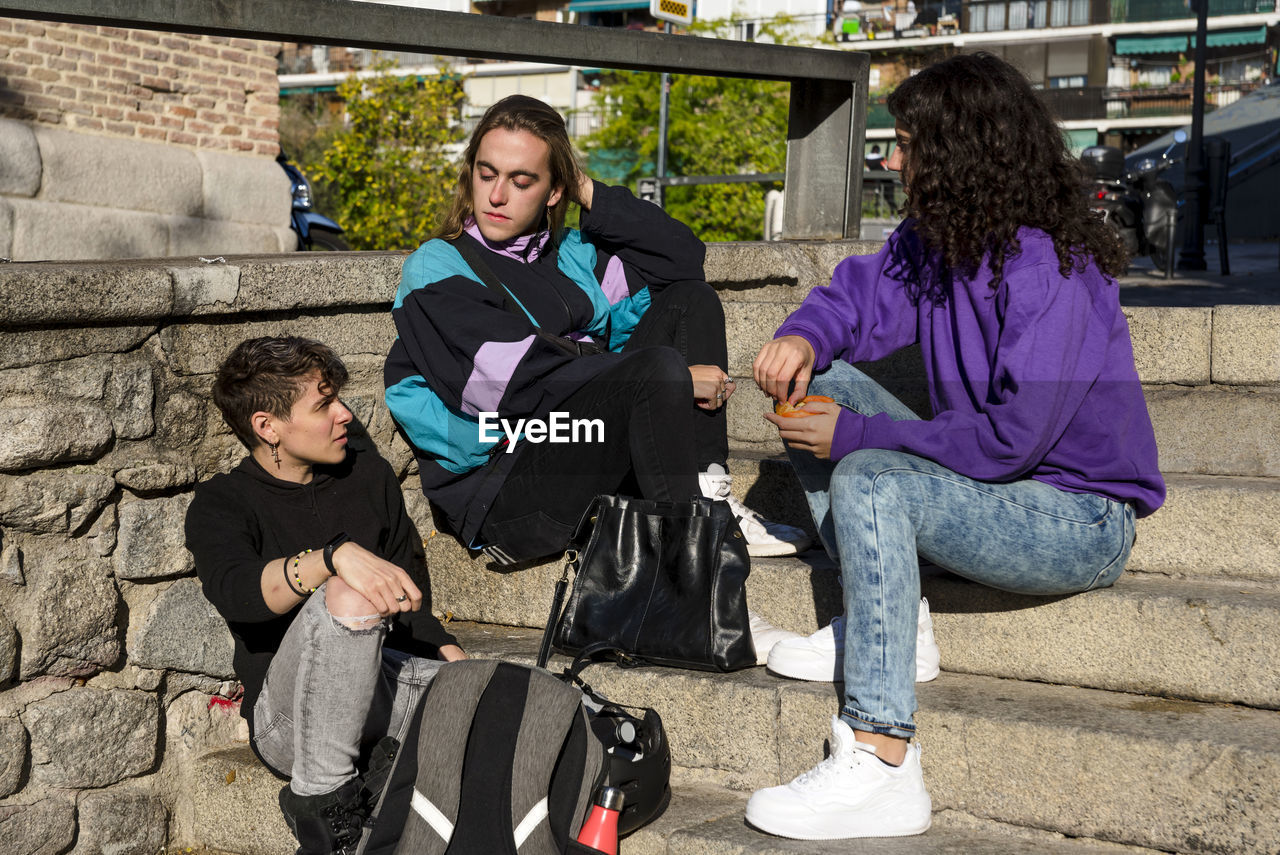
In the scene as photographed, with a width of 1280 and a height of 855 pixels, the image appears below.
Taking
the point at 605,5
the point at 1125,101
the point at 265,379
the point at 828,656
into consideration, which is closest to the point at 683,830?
the point at 828,656

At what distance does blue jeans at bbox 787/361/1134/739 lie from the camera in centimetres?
247

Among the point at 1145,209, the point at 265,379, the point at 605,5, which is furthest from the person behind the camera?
the point at 605,5

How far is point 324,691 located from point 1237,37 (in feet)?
161

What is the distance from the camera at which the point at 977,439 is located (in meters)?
2.54

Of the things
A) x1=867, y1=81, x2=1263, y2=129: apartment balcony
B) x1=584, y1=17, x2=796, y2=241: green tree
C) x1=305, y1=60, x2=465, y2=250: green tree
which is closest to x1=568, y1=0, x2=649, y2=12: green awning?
x1=867, y1=81, x2=1263, y2=129: apartment balcony

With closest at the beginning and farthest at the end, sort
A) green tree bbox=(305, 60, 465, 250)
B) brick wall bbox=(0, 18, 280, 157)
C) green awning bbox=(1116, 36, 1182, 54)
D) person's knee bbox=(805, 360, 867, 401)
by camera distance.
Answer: person's knee bbox=(805, 360, 867, 401), brick wall bbox=(0, 18, 280, 157), green tree bbox=(305, 60, 465, 250), green awning bbox=(1116, 36, 1182, 54)

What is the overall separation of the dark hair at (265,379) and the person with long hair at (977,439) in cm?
112

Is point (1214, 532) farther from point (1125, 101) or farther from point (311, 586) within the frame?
point (1125, 101)

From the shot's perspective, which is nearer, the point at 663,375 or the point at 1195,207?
the point at 663,375

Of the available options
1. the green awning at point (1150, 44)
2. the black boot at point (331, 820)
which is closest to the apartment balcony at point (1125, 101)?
the green awning at point (1150, 44)

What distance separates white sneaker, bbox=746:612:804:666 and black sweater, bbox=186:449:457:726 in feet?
2.56

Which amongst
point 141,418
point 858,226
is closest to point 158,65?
point 858,226

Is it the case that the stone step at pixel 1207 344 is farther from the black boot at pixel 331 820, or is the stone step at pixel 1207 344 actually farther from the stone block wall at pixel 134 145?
the stone block wall at pixel 134 145

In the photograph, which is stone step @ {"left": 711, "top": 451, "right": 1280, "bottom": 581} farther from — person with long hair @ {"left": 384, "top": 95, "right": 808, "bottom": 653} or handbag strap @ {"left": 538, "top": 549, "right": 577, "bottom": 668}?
handbag strap @ {"left": 538, "top": 549, "right": 577, "bottom": 668}
